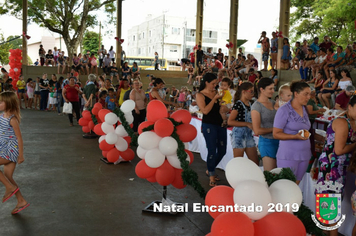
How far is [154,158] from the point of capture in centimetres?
438

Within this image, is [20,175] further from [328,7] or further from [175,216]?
[328,7]

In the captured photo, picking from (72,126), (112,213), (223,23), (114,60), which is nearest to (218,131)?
(112,213)

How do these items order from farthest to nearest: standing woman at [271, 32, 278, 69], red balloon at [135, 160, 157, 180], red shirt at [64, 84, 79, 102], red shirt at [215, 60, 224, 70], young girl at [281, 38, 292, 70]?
red shirt at [215, 60, 224, 70]
standing woman at [271, 32, 278, 69]
young girl at [281, 38, 292, 70]
red shirt at [64, 84, 79, 102]
red balloon at [135, 160, 157, 180]

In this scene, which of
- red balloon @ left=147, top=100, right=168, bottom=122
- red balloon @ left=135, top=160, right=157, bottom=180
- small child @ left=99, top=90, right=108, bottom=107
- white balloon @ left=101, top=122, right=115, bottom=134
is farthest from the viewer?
small child @ left=99, top=90, right=108, bottom=107

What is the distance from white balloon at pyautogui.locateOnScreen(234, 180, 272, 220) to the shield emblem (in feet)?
3.55

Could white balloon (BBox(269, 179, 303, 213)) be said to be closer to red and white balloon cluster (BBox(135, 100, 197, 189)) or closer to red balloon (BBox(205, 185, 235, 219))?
red balloon (BBox(205, 185, 235, 219))

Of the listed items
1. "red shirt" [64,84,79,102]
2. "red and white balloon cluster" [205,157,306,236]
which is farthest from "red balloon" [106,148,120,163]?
"red shirt" [64,84,79,102]

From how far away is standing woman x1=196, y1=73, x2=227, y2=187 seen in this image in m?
5.12

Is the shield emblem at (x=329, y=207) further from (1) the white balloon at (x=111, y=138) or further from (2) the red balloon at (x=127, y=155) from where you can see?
(2) the red balloon at (x=127, y=155)

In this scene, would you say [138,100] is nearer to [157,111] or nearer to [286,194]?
[157,111]

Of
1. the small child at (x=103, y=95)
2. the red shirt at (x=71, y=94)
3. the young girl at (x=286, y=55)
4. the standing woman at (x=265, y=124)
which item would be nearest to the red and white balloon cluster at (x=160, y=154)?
the standing woman at (x=265, y=124)

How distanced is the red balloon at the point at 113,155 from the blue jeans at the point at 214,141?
7.38 feet

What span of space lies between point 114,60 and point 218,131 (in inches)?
830

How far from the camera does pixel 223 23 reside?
6594 cm
